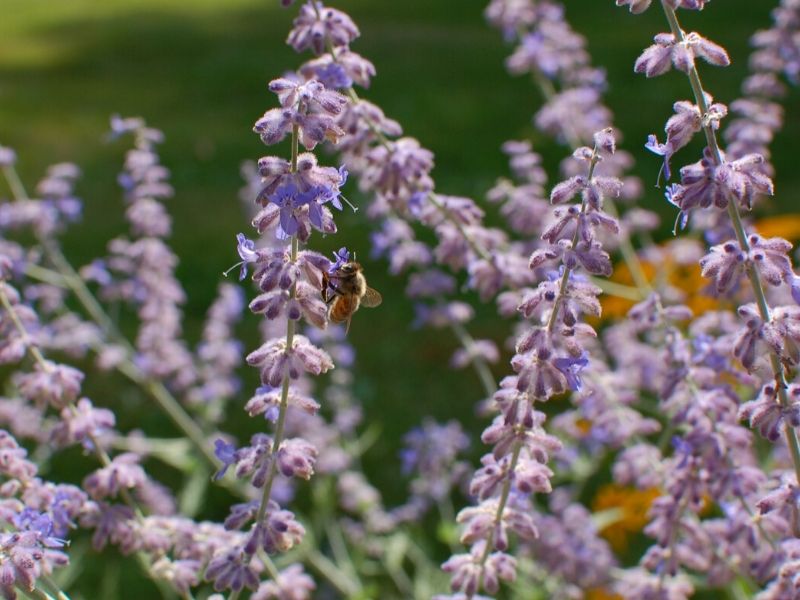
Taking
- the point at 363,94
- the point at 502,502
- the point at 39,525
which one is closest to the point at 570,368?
the point at 502,502

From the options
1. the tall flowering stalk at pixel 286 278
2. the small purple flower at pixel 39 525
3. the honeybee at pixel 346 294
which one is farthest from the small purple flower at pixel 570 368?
the small purple flower at pixel 39 525

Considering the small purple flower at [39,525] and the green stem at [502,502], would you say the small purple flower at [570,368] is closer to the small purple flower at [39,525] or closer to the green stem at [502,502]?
the green stem at [502,502]

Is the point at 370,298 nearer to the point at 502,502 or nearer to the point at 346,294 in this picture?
the point at 346,294

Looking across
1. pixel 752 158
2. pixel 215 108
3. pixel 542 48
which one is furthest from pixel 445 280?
pixel 215 108

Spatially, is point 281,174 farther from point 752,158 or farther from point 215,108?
point 215,108

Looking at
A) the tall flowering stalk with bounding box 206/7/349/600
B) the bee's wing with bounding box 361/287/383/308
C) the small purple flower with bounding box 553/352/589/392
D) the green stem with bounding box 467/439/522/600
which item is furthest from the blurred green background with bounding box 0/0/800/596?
the small purple flower with bounding box 553/352/589/392

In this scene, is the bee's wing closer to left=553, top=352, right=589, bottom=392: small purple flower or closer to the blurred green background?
left=553, top=352, right=589, bottom=392: small purple flower
